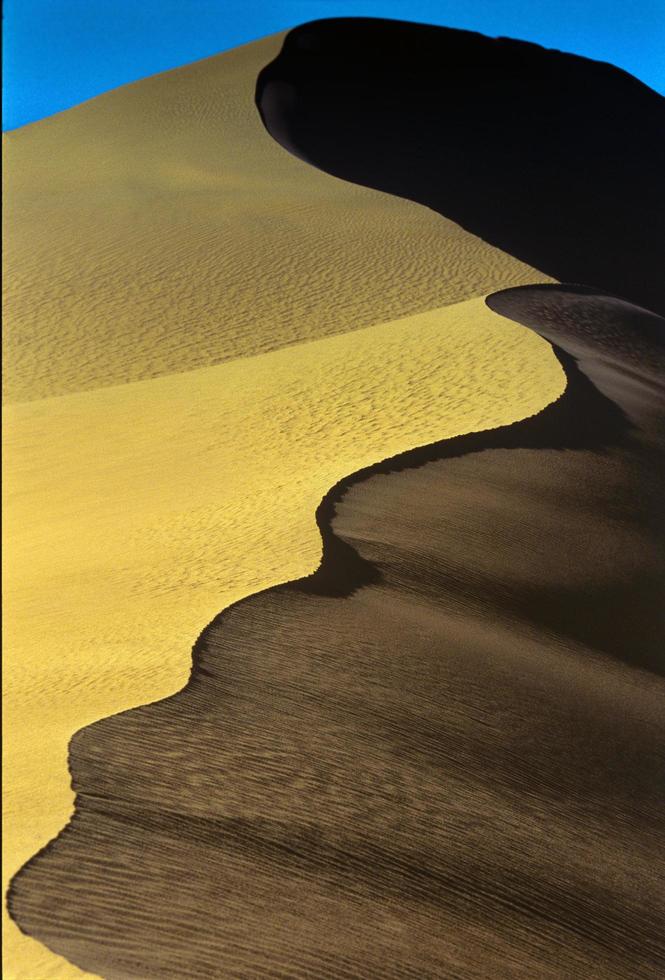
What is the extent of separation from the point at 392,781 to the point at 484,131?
21.9 metres

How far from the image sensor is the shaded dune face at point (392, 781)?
3.08 m

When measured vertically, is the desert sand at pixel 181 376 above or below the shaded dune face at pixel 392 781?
above

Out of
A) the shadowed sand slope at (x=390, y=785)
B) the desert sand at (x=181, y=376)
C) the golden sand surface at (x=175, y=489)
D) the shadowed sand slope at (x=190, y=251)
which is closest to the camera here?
the shadowed sand slope at (x=390, y=785)

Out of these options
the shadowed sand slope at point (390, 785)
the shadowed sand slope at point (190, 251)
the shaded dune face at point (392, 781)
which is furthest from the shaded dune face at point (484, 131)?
the shadowed sand slope at point (390, 785)

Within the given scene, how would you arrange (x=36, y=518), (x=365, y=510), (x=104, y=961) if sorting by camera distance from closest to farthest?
(x=104, y=961), (x=365, y=510), (x=36, y=518)

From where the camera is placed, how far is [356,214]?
18.9m

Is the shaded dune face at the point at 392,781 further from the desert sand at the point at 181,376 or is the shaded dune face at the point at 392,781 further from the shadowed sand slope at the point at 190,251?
the shadowed sand slope at the point at 190,251

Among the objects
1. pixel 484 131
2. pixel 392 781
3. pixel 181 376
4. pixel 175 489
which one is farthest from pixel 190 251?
pixel 392 781

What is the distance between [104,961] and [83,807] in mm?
590

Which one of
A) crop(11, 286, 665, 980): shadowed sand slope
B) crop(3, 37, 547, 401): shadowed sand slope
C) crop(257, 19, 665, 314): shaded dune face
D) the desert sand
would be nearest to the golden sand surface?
the desert sand

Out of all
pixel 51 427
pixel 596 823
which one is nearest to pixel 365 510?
pixel 596 823

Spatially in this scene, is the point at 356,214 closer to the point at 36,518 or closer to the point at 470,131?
the point at 470,131

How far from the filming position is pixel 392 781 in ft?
12.5

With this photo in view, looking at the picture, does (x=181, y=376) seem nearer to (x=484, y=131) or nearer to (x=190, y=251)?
(x=190, y=251)
